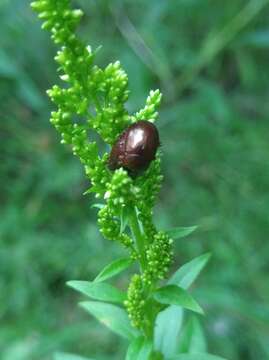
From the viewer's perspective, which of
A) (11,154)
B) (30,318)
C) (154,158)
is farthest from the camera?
(11,154)

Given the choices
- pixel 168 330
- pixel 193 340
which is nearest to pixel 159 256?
pixel 168 330

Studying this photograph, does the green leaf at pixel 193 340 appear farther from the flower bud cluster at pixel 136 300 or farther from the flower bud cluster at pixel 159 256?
the flower bud cluster at pixel 159 256

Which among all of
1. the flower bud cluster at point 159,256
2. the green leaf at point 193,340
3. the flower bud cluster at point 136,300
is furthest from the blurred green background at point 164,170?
the flower bud cluster at point 159,256

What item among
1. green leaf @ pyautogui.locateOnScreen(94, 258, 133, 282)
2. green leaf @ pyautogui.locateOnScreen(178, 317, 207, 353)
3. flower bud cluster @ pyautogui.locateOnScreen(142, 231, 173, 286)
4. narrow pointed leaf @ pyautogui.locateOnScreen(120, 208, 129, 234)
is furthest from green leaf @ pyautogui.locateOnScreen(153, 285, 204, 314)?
green leaf @ pyautogui.locateOnScreen(178, 317, 207, 353)

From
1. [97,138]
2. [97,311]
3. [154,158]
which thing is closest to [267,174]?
[97,138]

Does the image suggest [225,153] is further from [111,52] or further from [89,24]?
[89,24]

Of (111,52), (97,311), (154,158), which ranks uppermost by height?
(111,52)

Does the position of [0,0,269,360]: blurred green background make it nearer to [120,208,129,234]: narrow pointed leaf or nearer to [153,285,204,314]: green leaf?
[153,285,204,314]: green leaf
